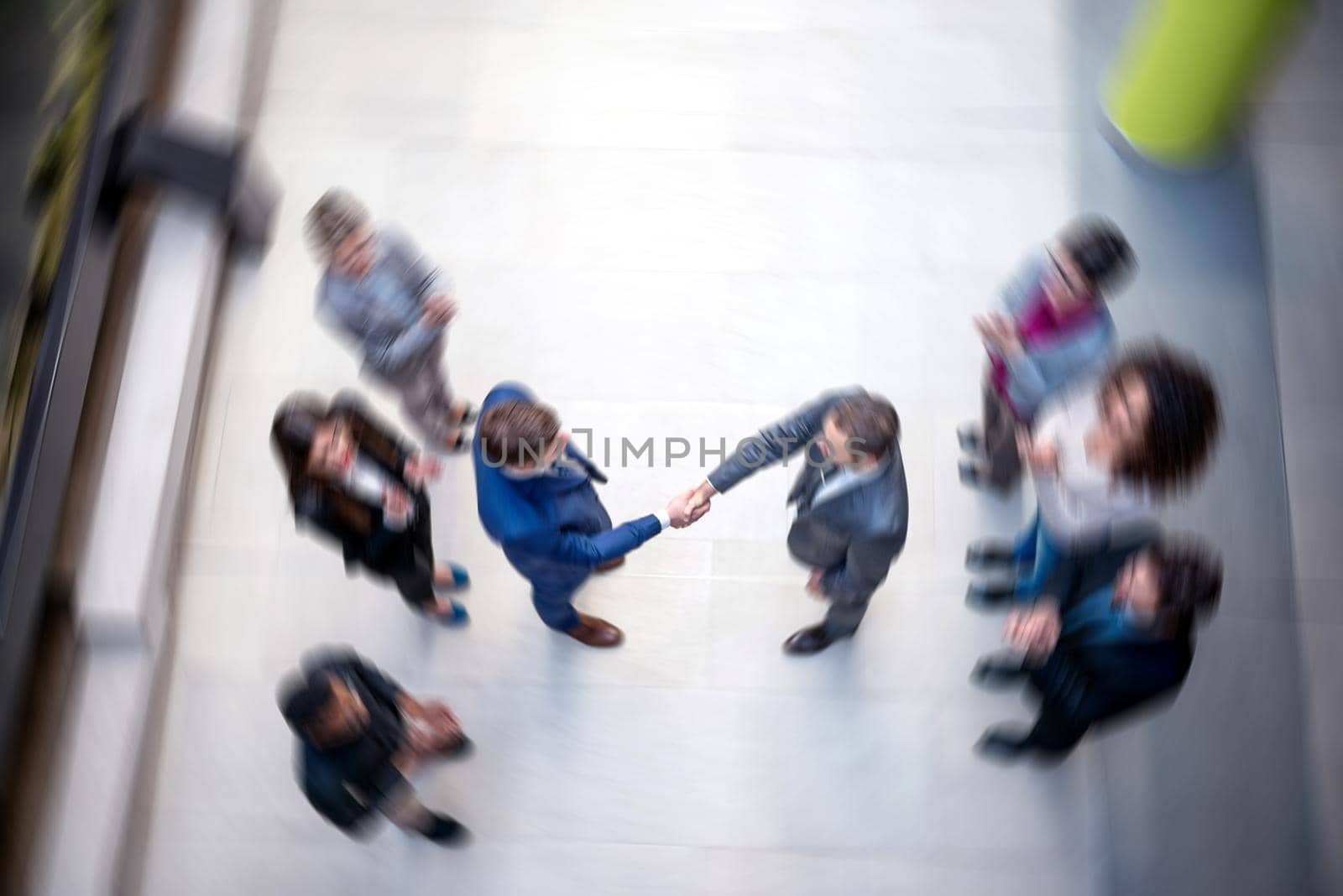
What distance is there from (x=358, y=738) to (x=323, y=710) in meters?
0.16

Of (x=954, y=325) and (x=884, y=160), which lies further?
(x=884, y=160)

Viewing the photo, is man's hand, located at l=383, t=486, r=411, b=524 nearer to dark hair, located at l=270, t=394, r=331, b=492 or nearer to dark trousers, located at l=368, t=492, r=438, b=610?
dark trousers, located at l=368, t=492, r=438, b=610

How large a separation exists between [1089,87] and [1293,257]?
43.3 inches

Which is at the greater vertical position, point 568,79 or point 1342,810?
point 568,79

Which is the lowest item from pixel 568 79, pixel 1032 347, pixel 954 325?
pixel 1032 347

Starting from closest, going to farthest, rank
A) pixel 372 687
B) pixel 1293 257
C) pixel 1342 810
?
pixel 372 687 → pixel 1342 810 → pixel 1293 257

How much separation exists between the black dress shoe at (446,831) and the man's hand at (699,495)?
126 cm

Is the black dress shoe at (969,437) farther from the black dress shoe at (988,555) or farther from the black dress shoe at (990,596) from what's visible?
the black dress shoe at (990,596)

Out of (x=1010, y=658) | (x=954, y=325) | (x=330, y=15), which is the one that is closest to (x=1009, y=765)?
(x=1010, y=658)

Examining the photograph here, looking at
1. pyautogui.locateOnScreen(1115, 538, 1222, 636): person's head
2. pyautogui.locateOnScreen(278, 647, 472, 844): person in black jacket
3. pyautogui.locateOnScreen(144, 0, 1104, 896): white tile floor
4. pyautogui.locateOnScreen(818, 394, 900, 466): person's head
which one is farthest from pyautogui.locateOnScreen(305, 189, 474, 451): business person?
pyautogui.locateOnScreen(1115, 538, 1222, 636): person's head

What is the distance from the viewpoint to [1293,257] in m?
3.73

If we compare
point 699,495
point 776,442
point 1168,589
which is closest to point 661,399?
point 699,495

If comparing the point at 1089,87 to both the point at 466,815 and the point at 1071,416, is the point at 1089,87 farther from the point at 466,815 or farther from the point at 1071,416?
the point at 466,815

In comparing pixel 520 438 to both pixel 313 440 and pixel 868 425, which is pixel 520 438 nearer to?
pixel 313 440
